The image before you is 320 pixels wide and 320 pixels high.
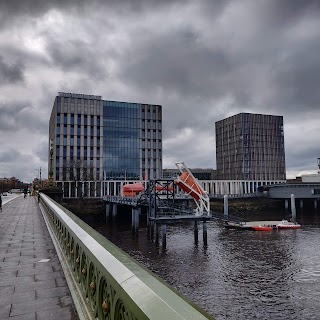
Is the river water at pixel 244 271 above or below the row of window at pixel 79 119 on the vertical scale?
below

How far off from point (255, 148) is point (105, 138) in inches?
3058

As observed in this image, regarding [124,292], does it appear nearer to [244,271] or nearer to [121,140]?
[244,271]

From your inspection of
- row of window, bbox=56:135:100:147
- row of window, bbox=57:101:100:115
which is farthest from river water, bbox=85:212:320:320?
row of window, bbox=57:101:100:115

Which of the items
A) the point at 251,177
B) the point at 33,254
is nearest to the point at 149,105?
the point at 251,177

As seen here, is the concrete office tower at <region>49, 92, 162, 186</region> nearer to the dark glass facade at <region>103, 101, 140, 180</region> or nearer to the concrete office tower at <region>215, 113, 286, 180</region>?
the dark glass facade at <region>103, 101, 140, 180</region>

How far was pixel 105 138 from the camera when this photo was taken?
10494 centimetres

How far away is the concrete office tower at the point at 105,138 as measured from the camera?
98.6m

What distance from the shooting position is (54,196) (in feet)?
104

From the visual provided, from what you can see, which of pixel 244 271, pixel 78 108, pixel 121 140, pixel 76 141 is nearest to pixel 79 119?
pixel 78 108

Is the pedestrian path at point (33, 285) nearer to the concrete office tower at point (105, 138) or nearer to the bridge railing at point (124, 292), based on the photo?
the bridge railing at point (124, 292)

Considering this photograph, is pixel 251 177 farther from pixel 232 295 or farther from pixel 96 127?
pixel 232 295

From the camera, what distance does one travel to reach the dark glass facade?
104 meters

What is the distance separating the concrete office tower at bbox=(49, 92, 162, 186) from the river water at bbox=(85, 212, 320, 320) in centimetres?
6018


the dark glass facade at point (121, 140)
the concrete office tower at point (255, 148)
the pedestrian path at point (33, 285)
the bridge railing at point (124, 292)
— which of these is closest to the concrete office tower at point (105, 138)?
the dark glass facade at point (121, 140)
